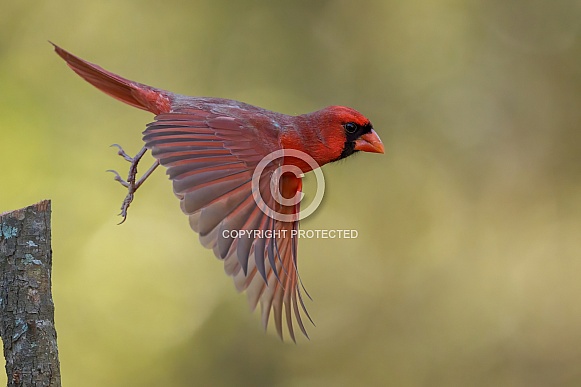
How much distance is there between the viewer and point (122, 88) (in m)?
3.79

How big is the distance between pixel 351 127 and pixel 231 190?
101 cm

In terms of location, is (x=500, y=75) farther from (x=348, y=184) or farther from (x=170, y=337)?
(x=170, y=337)

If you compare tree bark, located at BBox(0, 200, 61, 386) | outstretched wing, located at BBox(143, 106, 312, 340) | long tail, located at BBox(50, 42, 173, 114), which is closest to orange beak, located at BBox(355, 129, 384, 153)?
outstretched wing, located at BBox(143, 106, 312, 340)

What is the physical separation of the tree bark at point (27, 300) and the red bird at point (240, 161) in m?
0.50

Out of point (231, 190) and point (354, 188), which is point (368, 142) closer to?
point (231, 190)

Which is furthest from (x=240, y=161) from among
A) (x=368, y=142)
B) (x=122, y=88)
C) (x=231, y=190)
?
(x=122, y=88)

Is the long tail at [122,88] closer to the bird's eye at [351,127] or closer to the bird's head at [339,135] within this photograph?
the bird's head at [339,135]

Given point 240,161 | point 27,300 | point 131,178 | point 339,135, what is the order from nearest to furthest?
1. point 27,300
2. point 240,161
3. point 131,178
4. point 339,135

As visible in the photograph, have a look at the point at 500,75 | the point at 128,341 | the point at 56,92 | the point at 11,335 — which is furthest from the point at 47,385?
the point at 500,75

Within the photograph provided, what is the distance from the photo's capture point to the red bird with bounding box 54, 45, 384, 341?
279 centimetres

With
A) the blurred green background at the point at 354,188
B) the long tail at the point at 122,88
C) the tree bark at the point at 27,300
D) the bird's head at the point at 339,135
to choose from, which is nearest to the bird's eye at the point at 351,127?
the bird's head at the point at 339,135

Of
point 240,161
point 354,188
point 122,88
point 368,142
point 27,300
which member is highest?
point 354,188

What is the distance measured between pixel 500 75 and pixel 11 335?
5130 mm

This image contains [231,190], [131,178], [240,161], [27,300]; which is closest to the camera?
[27,300]
